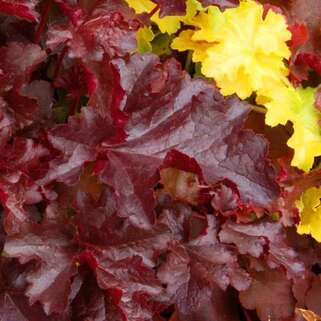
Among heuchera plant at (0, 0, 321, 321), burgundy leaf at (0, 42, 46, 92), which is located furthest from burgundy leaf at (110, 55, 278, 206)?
burgundy leaf at (0, 42, 46, 92)

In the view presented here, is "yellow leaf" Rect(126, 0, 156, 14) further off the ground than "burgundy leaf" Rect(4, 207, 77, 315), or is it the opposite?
"yellow leaf" Rect(126, 0, 156, 14)

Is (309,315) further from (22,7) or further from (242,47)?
(22,7)

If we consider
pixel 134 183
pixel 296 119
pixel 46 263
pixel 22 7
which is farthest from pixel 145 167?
pixel 296 119

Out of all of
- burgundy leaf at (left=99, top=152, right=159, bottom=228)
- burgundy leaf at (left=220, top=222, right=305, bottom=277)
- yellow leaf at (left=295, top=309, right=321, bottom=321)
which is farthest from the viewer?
yellow leaf at (left=295, top=309, right=321, bottom=321)

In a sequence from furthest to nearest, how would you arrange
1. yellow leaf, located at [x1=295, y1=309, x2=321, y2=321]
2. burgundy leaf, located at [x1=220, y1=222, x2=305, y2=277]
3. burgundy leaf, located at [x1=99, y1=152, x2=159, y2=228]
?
yellow leaf, located at [x1=295, y1=309, x2=321, y2=321] → burgundy leaf, located at [x1=220, y1=222, x2=305, y2=277] → burgundy leaf, located at [x1=99, y1=152, x2=159, y2=228]

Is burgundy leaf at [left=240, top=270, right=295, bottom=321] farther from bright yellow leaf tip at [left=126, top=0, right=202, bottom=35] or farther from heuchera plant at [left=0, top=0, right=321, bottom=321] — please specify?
bright yellow leaf tip at [left=126, top=0, right=202, bottom=35]

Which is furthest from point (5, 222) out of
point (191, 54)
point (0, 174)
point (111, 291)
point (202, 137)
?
point (191, 54)
